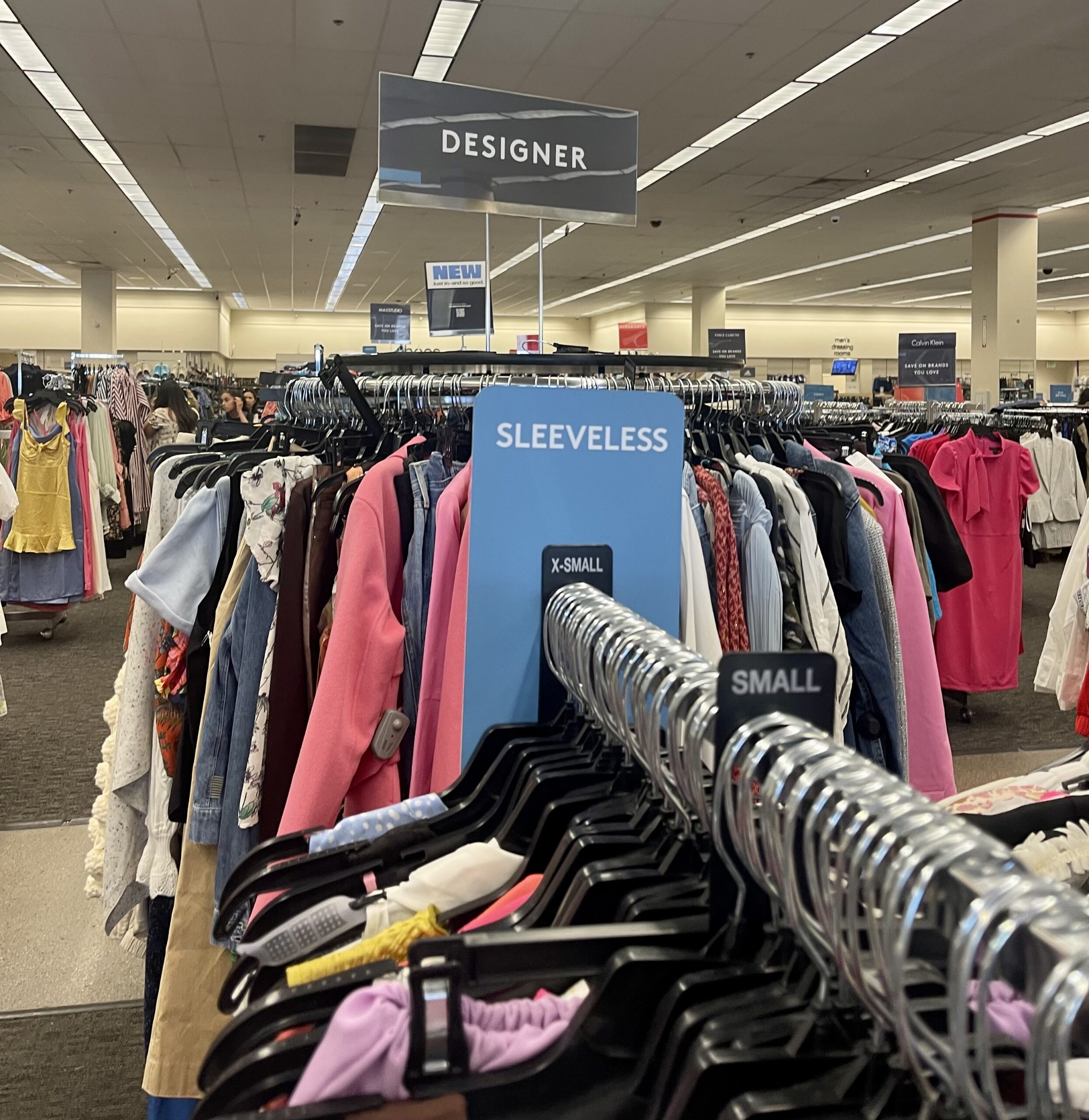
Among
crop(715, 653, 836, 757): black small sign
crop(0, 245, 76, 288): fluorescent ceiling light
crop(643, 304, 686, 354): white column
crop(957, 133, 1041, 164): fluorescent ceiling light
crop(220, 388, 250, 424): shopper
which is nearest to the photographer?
crop(715, 653, 836, 757): black small sign

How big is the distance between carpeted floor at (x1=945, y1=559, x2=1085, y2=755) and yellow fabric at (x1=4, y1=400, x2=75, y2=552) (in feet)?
17.2

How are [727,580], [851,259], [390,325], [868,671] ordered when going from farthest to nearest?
[851,259] < [390,325] < [868,671] < [727,580]

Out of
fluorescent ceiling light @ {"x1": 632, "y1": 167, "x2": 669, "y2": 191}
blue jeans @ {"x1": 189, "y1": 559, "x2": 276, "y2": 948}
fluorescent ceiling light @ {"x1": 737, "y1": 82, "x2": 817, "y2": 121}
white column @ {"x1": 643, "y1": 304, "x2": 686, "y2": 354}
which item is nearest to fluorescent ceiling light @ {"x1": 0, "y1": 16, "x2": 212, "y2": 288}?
fluorescent ceiling light @ {"x1": 632, "y1": 167, "x2": 669, "y2": 191}

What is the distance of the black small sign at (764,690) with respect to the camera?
2.43 feet

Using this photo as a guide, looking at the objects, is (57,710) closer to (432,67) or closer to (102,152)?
(432,67)

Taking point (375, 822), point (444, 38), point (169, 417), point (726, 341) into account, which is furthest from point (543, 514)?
point (726, 341)

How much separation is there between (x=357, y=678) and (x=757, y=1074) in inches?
40.2

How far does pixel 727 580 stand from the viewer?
6.58 feet

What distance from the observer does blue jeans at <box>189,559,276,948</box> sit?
181 cm

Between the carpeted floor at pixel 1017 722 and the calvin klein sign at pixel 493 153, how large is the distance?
122 inches

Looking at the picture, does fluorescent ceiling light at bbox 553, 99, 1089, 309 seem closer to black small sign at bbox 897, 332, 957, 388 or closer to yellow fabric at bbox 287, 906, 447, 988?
black small sign at bbox 897, 332, 957, 388

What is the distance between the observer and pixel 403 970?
793 mm

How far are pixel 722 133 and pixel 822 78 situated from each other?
158cm

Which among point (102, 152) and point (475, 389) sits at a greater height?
point (102, 152)
